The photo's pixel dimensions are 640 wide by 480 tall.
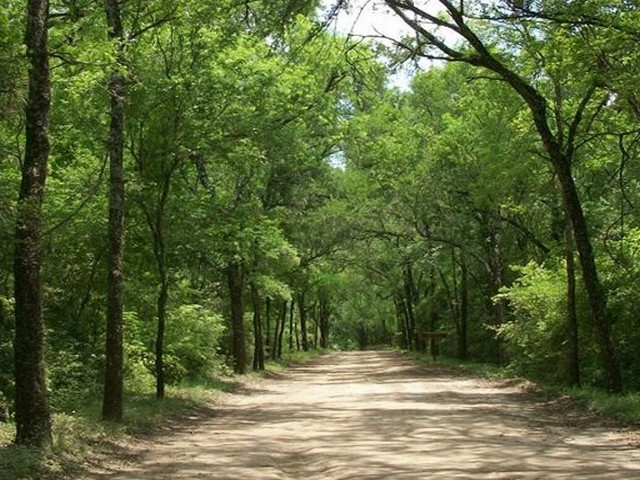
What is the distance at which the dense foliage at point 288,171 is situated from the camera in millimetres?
13648

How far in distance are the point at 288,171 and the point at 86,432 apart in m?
19.5

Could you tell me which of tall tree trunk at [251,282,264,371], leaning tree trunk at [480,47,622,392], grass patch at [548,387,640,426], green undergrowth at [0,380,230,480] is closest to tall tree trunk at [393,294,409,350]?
tall tree trunk at [251,282,264,371]

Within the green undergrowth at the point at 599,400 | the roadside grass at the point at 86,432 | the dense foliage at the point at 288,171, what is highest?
the dense foliage at the point at 288,171

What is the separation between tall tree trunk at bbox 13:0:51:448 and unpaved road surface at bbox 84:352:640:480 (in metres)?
1.10

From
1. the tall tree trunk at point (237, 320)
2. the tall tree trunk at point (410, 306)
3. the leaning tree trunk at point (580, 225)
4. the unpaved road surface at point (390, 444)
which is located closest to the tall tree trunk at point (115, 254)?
the unpaved road surface at point (390, 444)

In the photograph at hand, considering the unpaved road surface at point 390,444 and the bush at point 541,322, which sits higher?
the bush at point 541,322

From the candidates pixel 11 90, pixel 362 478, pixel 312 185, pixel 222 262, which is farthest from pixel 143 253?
pixel 312 185

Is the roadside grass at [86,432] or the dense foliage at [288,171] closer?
the roadside grass at [86,432]

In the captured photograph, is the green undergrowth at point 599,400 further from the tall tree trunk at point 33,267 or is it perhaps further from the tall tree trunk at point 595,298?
the tall tree trunk at point 33,267

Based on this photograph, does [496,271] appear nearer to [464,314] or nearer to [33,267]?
[464,314]

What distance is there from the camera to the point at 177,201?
18.5 meters

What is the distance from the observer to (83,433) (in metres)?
11.1

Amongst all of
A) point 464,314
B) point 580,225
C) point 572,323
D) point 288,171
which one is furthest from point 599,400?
point 464,314

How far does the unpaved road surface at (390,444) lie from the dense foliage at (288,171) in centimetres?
285
